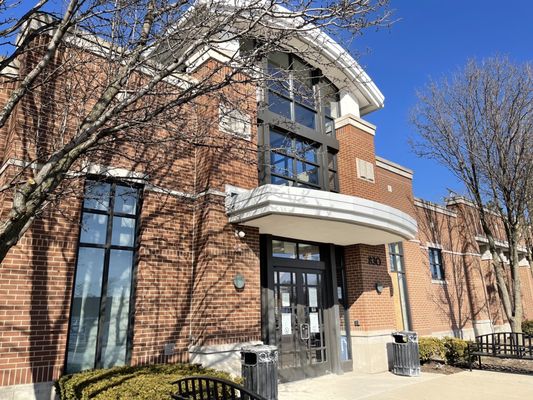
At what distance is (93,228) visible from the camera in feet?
23.4

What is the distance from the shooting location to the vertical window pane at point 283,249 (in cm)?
964

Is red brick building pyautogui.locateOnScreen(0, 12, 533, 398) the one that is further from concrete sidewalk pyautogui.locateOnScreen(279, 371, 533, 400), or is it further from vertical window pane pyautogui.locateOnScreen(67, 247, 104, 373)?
concrete sidewalk pyautogui.locateOnScreen(279, 371, 533, 400)

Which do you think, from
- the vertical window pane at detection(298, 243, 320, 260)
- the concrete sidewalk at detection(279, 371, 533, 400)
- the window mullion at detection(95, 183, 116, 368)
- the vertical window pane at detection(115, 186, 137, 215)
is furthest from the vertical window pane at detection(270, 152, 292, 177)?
the concrete sidewalk at detection(279, 371, 533, 400)

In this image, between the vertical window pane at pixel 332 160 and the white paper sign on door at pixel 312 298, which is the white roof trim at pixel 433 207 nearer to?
the vertical window pane at pixel 332 160

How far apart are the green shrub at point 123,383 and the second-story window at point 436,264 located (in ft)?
36.6

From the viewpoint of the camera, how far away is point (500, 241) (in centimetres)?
2017

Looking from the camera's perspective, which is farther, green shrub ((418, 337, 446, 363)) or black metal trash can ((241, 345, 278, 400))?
green shrub ((418, 337, 446, 363))

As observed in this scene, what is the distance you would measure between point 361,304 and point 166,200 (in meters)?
5.95

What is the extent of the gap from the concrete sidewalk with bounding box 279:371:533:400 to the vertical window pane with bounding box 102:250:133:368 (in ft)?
10.6

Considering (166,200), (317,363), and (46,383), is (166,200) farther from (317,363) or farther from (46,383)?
(317,363)

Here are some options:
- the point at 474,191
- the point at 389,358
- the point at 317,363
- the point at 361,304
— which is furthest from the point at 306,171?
the point at 474,191

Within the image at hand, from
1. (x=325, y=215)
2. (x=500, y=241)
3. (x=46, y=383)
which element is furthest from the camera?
(x=500, y=241)

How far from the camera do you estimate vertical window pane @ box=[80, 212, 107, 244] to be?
7.01 m

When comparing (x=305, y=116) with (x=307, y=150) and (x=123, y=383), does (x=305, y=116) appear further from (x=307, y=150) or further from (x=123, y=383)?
(x=123, y=383)
